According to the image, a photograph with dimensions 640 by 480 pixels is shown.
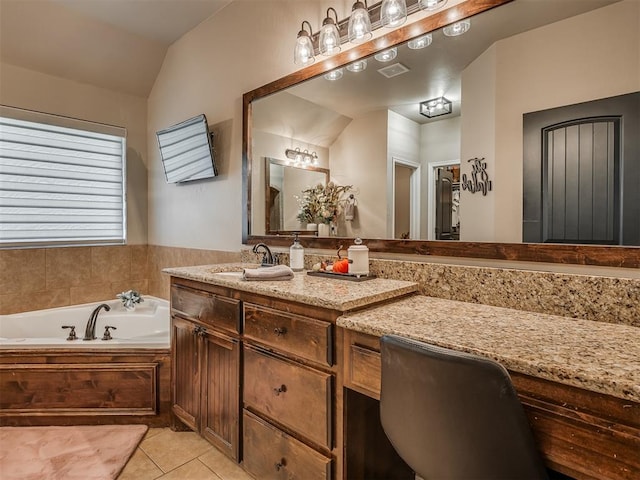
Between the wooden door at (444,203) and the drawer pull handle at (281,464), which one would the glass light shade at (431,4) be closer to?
the wooden door at (444,203)

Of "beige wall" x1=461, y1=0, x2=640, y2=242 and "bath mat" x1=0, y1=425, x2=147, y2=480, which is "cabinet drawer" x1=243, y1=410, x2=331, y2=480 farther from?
"beige wall" x1=461, y1=0, x2=640, y2=242

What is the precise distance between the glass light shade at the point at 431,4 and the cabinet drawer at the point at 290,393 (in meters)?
1.62

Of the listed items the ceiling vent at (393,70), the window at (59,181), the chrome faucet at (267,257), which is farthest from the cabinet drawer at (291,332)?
the window at (59,181)

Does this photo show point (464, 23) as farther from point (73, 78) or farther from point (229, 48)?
point (73, 78)

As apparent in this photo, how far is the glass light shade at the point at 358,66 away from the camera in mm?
1915

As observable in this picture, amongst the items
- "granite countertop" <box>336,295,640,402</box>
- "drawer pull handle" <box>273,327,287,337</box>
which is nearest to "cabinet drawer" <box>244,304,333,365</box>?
"drawer pull handle" <box>273,327,287,337</box>

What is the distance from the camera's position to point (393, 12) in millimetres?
1685

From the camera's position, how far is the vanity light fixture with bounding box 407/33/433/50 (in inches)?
65.3

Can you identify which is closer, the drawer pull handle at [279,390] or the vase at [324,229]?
the drawer pull handle at [279,390]

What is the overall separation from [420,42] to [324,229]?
1.07 meters

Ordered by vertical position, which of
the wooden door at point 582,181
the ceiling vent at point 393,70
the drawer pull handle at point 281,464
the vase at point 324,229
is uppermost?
the ceiling vent at point 393,70

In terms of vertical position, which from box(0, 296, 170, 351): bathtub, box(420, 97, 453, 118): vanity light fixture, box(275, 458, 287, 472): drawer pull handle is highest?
box(420, 97, 453, 118): vanity light fixture

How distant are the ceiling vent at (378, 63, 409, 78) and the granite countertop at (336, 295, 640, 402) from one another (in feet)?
3.66

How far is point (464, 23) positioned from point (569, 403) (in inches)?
58.2
